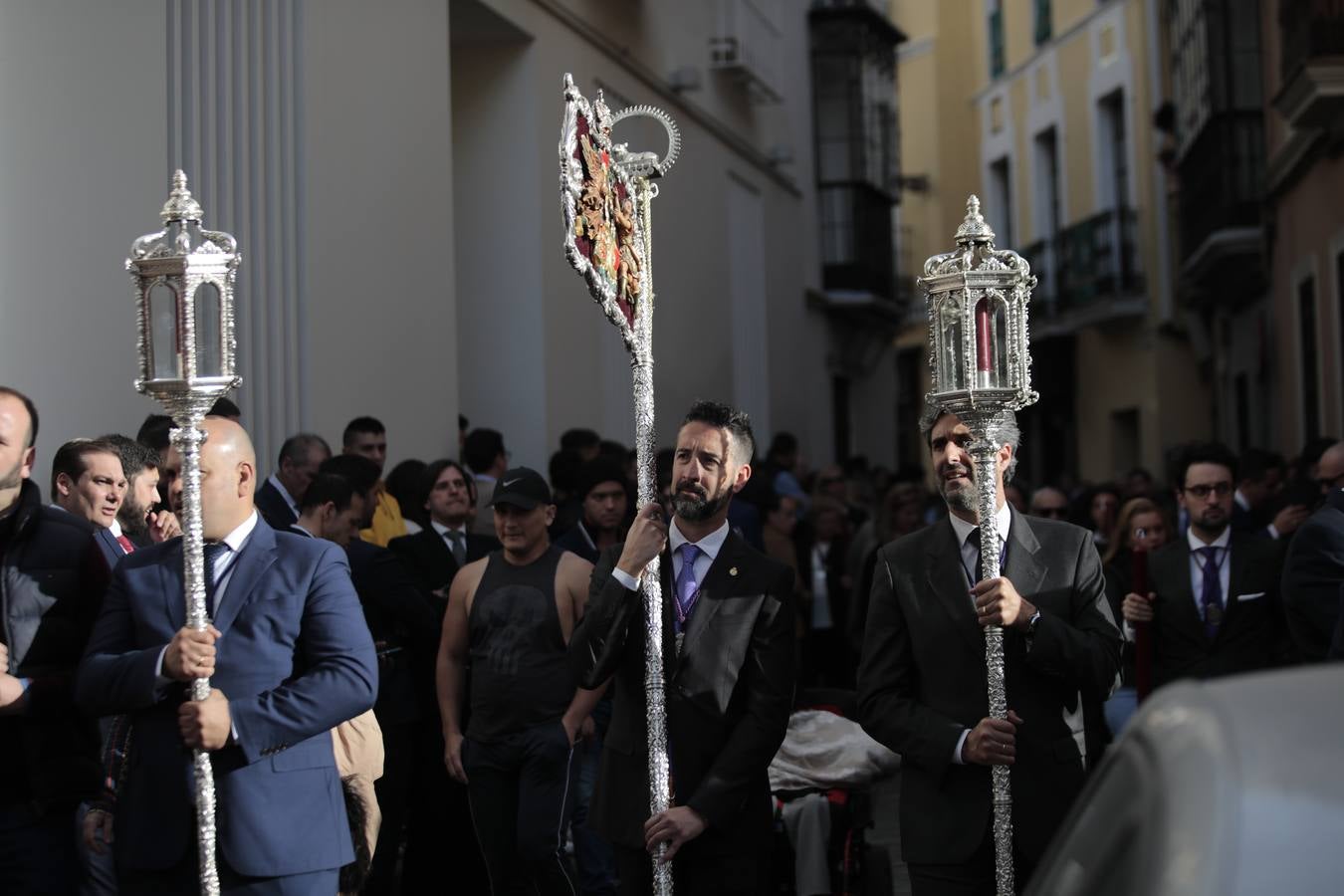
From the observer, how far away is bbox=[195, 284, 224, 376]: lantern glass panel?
502 cm

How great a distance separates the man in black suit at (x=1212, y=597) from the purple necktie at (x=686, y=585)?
2366 mm

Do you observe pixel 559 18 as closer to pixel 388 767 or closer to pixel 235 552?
pixel 388 767

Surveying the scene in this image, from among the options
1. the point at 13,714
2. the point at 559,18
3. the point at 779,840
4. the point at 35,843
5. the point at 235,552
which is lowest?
the point at 779,840

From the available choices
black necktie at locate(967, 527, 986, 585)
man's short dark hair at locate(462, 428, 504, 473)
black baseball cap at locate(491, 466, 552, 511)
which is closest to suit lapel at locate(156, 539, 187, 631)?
black necktie at locate(967, 527, 986, 585)

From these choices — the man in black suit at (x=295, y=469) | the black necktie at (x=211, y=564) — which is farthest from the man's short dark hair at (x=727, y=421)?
the man in black suit at (x=295, y=469)

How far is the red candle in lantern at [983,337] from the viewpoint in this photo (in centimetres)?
532

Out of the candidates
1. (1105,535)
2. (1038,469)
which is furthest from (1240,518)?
(1038,469)

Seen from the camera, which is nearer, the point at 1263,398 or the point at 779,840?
the point at 779,840

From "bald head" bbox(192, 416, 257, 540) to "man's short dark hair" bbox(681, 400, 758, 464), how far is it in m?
1.26

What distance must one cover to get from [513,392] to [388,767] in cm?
571

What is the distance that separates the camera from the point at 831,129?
24.6 m

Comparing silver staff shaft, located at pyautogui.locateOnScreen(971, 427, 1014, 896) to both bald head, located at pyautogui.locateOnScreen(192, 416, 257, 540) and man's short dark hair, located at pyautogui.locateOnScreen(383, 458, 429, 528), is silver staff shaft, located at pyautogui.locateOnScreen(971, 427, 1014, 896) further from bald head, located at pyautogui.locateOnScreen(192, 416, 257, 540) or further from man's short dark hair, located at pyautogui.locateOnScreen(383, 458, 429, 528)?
man's short dark hair, located at pyautogui.locateOnScreen(383, 458, 429, 528)

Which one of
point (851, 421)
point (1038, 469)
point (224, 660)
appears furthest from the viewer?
Result: point (1038, 469)

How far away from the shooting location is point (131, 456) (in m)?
6.54
